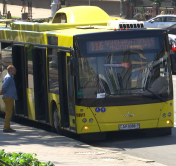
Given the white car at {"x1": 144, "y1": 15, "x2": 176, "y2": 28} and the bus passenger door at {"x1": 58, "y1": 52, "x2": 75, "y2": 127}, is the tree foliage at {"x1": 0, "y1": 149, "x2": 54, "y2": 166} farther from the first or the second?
the white car at {"x1": 144, "y1": 15, "x2": 176, "y2": 28}

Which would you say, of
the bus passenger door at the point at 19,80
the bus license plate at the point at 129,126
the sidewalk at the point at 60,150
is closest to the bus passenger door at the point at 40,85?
the sidewalk at the point at 60,150

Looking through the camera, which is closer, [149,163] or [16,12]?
[149,163]

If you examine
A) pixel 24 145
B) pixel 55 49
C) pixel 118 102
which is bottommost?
pixel 24 145

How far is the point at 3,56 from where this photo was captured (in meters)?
14.7

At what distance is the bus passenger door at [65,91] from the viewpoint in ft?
35.6

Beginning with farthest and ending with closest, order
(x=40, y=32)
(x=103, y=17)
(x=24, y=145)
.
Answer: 1. (x=103, y=17)
2. (x=40, y=32)
3. (x=24, y=145)

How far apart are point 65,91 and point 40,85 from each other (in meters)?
1.52

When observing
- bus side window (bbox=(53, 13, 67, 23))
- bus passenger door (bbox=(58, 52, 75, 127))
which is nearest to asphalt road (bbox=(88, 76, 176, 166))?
bus passenger door (bbox=(58, 52, 75, 127))

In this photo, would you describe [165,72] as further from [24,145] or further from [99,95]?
[24,145]

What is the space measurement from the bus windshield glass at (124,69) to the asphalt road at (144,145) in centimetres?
102

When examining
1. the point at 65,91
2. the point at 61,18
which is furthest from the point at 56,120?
the point at 61,18

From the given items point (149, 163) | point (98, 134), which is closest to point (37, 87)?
point (98, 134)

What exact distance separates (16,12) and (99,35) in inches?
2085

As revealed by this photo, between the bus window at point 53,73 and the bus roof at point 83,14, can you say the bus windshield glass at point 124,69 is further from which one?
the bus roof at point 83,14
